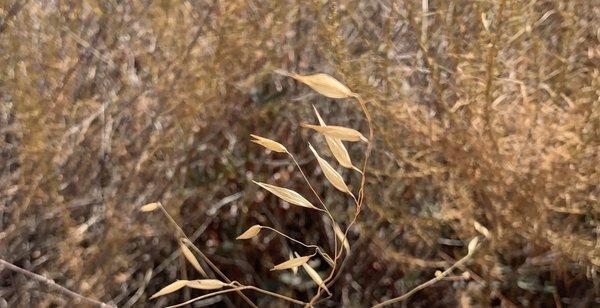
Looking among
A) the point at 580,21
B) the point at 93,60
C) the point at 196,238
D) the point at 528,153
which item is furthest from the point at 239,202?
the point at 580,21

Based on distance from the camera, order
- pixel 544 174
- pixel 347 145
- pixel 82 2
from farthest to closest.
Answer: pixel 347 145 < pixel 82 2 < pixel 544 174

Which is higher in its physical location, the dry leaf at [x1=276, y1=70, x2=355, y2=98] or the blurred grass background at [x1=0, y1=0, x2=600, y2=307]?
the dry leaf at [x1=276, y1=70, x2=355, y2=98]

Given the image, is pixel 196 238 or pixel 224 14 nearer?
pixel 224 14

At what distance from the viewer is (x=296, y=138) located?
2146 mm

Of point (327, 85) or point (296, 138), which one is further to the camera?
point (296, 138)

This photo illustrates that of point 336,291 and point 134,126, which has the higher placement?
point 134,126

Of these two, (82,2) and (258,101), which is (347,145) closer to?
(258,101)

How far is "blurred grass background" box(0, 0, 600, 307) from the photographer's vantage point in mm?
1664

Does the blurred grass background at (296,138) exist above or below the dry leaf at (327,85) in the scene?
below

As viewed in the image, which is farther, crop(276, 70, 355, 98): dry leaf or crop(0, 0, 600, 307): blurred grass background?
crop(0, 0, 600, 307): blurred grass background

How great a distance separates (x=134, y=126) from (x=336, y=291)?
584 millimetres

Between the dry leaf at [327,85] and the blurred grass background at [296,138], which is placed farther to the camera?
the blurred grass background at [296,138]

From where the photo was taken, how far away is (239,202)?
2107 mm

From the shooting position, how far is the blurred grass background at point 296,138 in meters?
1.66
